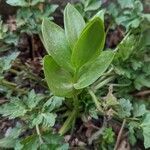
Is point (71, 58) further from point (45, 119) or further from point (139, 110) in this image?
point (139, 110)

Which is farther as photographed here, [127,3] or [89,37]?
[127,3]

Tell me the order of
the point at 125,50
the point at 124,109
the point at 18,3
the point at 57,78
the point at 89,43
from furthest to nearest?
the point at 18,3
the point at 125,50
the point at 124,109
the point at 57,78
the point at 89,43

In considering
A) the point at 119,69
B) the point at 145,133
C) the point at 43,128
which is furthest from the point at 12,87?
the point at 145,133

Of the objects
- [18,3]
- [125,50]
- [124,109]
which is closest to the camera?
[124,109]

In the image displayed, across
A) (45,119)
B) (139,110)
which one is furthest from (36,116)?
(139,110)

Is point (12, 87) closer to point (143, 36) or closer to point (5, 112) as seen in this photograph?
point (5, 112)
